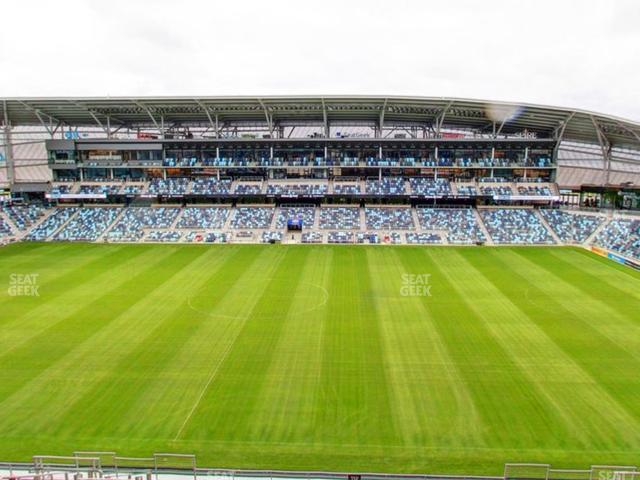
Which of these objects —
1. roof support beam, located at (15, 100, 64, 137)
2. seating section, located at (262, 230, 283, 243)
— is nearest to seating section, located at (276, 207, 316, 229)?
seating section, located at (262, 230, 283, 243)

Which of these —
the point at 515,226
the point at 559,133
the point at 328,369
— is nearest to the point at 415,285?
the point at 328,369

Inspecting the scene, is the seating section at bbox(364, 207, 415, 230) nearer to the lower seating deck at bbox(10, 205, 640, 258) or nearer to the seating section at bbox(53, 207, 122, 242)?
the lower seating deck at bbox(10, 205, 640, 258)

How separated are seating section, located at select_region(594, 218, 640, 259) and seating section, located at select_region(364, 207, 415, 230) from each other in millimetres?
22129

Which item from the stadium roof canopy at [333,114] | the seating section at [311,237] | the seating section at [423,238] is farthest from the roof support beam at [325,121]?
the seating section at [423,238]

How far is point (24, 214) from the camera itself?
201ft

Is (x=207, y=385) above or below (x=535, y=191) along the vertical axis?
below

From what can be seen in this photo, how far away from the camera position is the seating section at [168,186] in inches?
2514

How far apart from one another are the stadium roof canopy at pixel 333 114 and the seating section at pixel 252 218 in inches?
463

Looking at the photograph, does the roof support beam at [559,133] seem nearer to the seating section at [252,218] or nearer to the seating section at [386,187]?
the seating section at [386,187]

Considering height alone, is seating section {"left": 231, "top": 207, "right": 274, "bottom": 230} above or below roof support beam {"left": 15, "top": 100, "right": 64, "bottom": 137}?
below

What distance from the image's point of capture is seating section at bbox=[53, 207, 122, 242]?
5644 cm

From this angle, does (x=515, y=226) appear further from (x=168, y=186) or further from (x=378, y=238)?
(x=168, y=186)

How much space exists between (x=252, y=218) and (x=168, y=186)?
1482 centimetres

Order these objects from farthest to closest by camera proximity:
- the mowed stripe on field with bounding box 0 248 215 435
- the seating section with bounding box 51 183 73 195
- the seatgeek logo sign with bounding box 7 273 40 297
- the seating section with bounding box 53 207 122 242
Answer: the seating section with bounding box 51 183 73 195, the seating section with bounding box 53 207 122 242, the seatgeek logo sign with bounding box 7 273 40 297, the mowed stripe on field with bounding box 0 248 215 435
